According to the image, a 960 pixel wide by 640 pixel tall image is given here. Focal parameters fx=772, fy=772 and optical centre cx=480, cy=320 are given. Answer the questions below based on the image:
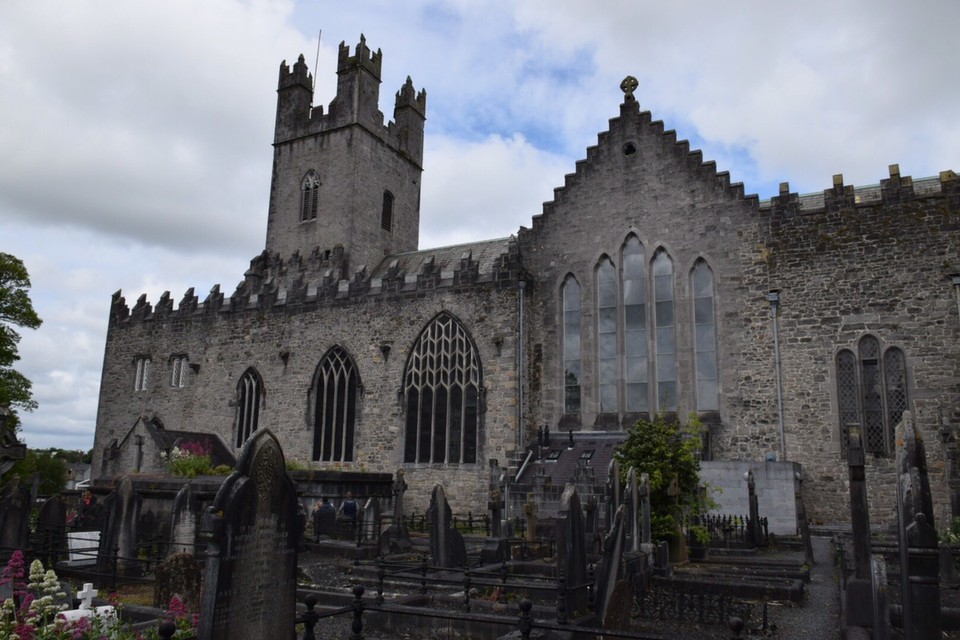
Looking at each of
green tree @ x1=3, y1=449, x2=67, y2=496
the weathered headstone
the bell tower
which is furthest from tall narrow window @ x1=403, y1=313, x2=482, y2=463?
green tree @ x1=3, y1=449, x2=67, y2=496

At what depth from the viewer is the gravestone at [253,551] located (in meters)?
7.34

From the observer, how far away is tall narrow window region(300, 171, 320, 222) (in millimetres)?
39094

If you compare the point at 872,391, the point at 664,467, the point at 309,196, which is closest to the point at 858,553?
the point at 664,467

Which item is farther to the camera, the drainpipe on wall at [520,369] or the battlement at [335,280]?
the battlement at [335,280]

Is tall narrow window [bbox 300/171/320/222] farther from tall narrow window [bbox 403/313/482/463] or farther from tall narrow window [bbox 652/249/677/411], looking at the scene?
tall narrow window [bbox 652/249/677/411]

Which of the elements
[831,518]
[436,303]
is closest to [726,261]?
[831,518]

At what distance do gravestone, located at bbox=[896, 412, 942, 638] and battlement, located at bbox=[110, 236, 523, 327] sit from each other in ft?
69.1

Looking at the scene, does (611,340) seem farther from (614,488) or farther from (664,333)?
(614,488)

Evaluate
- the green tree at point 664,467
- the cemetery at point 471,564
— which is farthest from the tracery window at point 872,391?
the green tree at point 664,467

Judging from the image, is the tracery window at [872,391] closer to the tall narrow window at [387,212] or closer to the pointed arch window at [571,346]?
the pointed arch window at [571,346]

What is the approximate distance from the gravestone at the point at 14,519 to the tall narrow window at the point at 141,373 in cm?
2187

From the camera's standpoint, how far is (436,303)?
28.3 meters

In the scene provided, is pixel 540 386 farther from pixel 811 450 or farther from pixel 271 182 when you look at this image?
pixel 271 182

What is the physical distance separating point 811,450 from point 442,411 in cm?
1212
